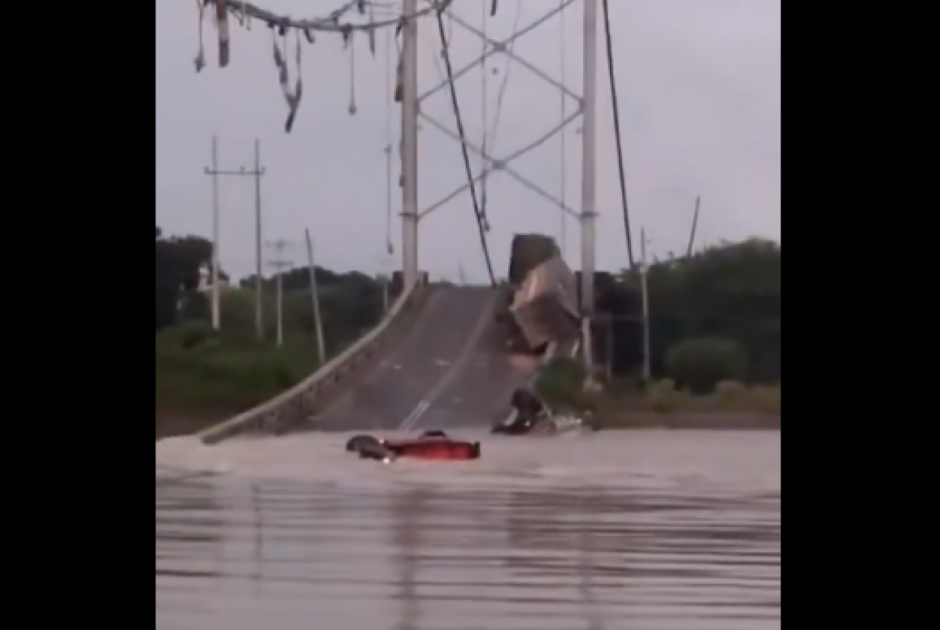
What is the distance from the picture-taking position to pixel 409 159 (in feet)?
65.8

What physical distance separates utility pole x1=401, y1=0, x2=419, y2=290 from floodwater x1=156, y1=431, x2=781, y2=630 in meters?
6.37

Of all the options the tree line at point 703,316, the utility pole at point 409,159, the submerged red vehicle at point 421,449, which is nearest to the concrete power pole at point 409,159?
the utility pole at point 409,159

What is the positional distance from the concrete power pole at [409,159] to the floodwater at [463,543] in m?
6.40

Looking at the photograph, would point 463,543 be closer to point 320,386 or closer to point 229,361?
point 229,361

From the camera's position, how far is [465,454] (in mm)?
12617

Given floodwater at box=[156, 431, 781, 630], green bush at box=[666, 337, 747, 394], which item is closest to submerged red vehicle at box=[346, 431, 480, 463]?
floodwater at box=[156, 431, 781, 630]

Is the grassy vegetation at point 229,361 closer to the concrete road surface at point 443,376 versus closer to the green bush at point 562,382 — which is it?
the concrete road surface at point 443,376

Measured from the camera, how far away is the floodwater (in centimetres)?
525

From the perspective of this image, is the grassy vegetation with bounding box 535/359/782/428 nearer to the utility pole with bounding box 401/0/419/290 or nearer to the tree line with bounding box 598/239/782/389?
the tree line with bounding box 598/239/782/389

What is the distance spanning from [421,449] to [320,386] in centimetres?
424
